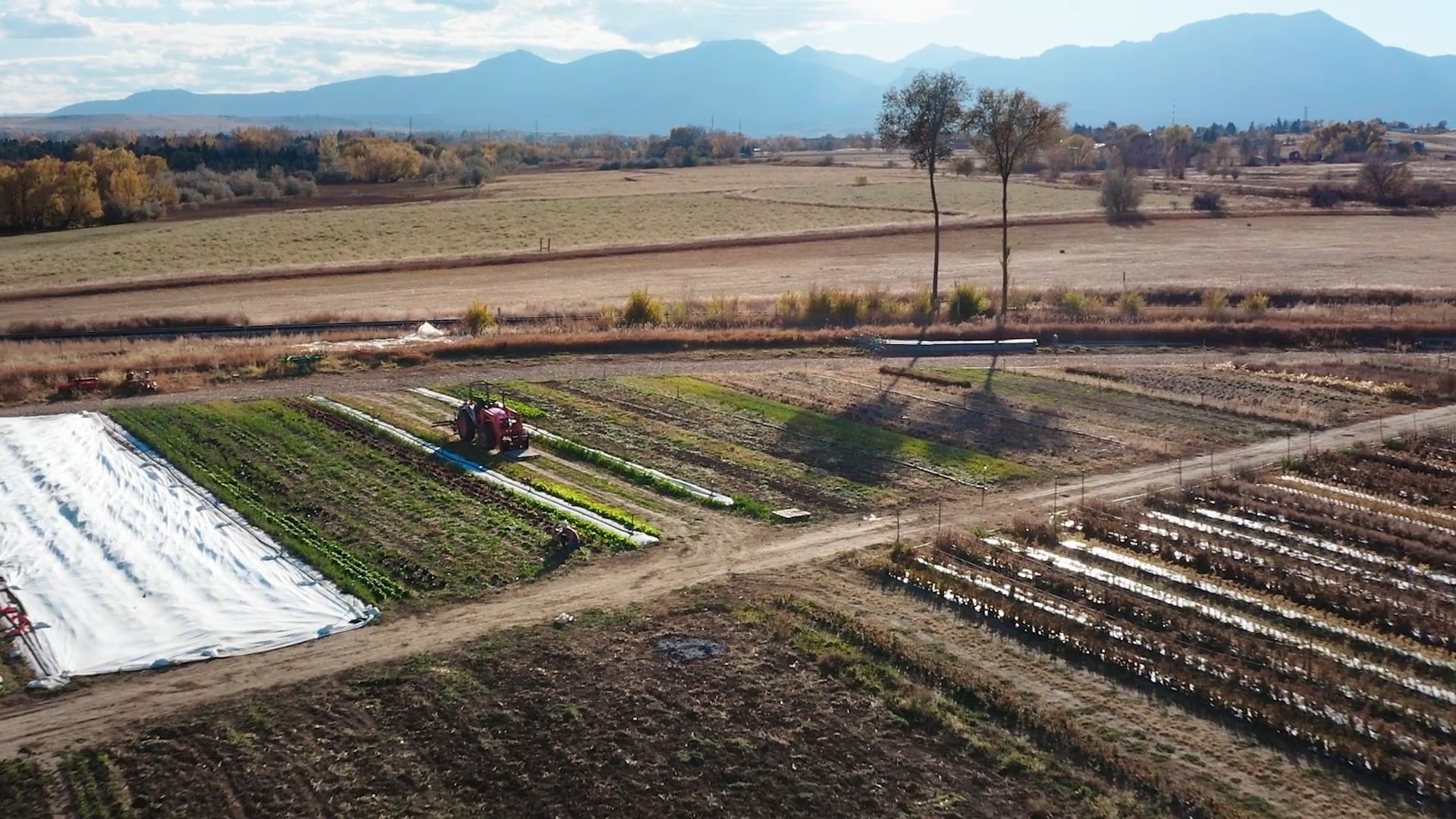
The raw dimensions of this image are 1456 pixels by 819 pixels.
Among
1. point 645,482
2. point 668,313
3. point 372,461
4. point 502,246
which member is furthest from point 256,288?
point 645,482

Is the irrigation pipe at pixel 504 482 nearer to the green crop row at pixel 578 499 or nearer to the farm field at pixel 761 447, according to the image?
the green crop row at pixel 578 499

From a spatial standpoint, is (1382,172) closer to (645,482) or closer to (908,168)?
(908,168)

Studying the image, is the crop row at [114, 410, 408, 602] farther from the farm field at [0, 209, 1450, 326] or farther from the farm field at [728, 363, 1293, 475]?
the farm field at [0, 209, 1450, 326]

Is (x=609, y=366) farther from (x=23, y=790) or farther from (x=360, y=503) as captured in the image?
(x=23, y=790)

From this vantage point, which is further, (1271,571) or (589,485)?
(589,485)

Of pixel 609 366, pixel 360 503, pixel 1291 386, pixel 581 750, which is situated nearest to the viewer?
pixel 581 750

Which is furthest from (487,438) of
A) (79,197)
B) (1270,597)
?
(79,197)

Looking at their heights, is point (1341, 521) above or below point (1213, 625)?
above

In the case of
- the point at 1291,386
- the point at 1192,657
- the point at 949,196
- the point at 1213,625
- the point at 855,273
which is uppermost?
the point at 949,196
